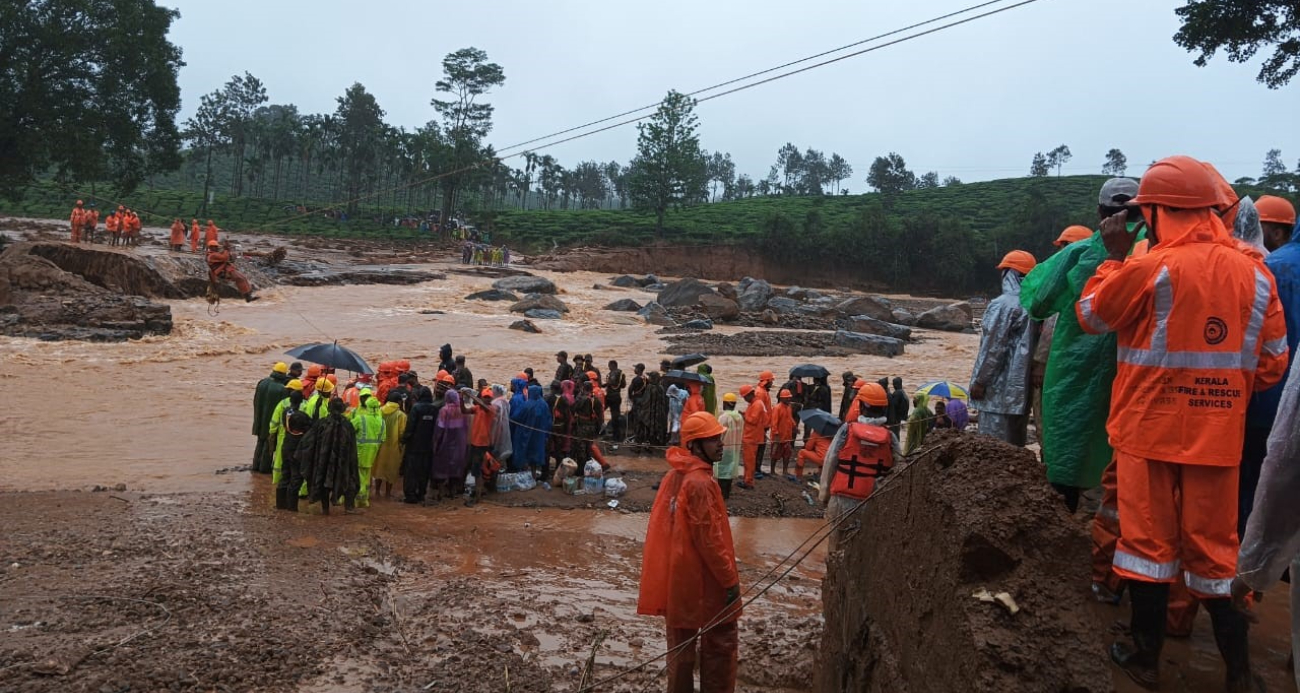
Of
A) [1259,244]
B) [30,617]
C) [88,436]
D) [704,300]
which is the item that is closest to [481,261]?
[704,300]

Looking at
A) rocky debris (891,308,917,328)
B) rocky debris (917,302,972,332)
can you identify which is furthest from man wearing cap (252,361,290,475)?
rocky debris (917,302,972,332)

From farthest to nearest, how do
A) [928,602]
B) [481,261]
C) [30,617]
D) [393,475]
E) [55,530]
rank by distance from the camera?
1. [481,261]
2. [393,475]
3. [55,530]
4. [30,617]
5. [928,602]

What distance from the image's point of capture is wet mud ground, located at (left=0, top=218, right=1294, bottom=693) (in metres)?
5.12

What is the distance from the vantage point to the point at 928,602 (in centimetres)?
290

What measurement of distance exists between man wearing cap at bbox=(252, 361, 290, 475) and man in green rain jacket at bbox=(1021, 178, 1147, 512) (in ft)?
29.1

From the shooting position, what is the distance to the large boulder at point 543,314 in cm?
3102

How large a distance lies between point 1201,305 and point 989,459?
93 centimetres

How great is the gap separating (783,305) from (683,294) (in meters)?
5.44

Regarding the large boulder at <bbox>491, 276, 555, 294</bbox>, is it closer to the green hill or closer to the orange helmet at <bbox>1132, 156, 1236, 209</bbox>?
the green hill

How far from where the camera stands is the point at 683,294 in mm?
35469

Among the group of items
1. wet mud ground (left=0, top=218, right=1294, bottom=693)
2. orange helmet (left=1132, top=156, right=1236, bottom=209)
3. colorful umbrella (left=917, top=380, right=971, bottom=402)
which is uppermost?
orange helmet (left=1132, top=156, right=1236, bottom=209)

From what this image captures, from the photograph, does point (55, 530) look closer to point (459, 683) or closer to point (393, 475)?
point (393, 475)

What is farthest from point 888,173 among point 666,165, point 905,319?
point 905,319

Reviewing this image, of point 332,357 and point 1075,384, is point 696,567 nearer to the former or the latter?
point 1075,384
